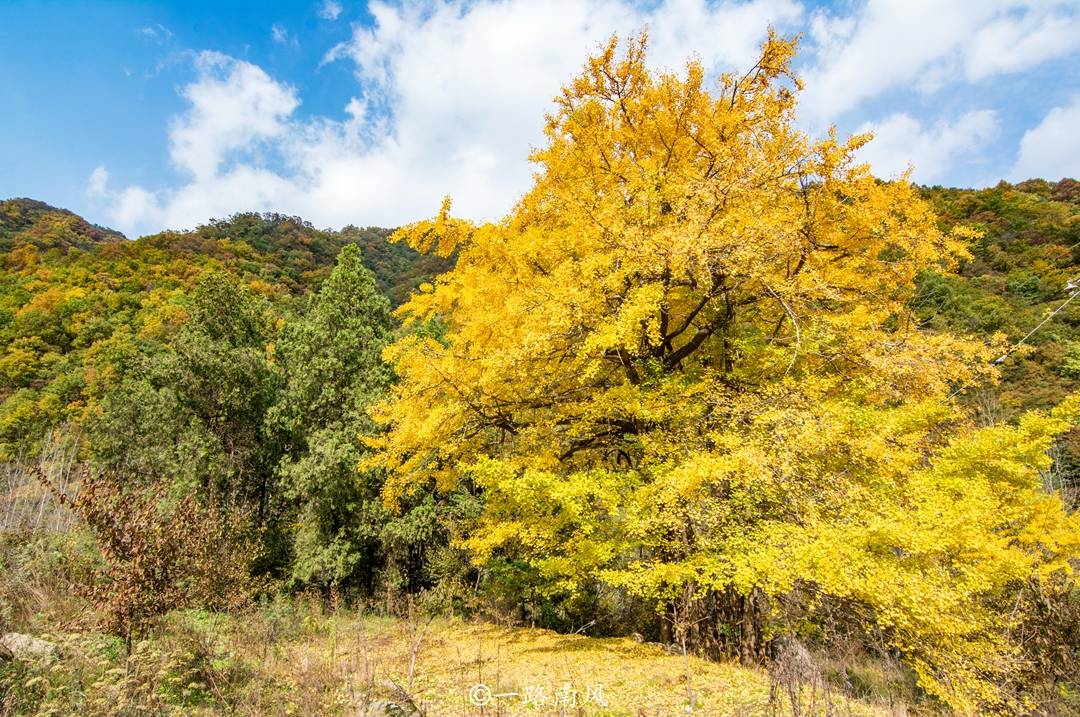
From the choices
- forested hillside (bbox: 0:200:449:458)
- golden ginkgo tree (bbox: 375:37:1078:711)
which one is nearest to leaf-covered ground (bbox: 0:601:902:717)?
golden ginkgo tree (bbox: 375:37:1078:711)

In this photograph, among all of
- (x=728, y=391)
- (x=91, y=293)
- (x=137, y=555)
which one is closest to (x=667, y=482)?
(x=728, y=391)

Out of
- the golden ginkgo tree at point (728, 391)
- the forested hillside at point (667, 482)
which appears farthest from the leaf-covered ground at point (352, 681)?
the golden ginkgo tree at point (728, 391)

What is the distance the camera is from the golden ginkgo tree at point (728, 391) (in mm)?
6098

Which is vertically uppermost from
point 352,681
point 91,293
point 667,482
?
point 91,293

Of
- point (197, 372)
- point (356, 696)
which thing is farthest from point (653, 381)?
point (197, 372)

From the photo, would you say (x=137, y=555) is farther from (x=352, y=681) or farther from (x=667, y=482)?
(x=667, y=482)

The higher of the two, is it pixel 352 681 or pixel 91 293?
pixel 91 293

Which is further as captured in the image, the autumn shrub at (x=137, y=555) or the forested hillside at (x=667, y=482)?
the forested hillside at (x=667, y=482)

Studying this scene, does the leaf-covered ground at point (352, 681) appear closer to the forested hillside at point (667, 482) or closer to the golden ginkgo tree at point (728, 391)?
the forested hillside at point (667, 482)

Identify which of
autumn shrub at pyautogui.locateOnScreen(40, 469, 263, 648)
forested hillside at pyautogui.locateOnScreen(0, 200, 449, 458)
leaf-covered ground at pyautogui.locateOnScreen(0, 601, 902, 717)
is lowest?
leaf-covered ground at pyautogui.locateOnScreen(0, 601, 902, 717)

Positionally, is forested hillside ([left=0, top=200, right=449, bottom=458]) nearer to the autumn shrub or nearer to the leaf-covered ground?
the autumn shrub

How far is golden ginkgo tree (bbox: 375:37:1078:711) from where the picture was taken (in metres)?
6.10

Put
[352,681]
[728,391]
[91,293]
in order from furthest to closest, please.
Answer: [91,293], [728,391], [352,681]

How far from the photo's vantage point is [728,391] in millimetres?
7781
